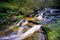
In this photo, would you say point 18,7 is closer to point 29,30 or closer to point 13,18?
point 13,18

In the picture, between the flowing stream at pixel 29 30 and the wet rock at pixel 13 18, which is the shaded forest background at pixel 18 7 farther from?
the flowing stream at pixel 29 30

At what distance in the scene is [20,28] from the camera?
11.7 ft

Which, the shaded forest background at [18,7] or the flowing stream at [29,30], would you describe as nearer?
the flowing stream at [29,30]

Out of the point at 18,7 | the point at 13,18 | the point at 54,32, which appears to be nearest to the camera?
the point at 54,32

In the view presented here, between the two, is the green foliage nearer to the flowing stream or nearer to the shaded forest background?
the flowing stream

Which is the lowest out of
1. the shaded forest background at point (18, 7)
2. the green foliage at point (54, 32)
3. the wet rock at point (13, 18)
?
the green foliage at point (54, 32)

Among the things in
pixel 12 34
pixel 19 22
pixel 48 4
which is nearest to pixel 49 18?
pixel 48 4

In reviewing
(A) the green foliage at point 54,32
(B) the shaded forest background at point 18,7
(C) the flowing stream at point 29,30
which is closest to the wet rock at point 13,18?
(B) the shaded forest background at point 18,7

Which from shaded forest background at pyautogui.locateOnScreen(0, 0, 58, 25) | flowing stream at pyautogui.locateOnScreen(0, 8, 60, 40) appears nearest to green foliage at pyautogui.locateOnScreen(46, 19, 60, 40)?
flowing stream at pyautogui.locateOnScreen(0, 8, 60, 40)

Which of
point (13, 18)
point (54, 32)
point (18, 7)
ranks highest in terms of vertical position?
point (18, 7)

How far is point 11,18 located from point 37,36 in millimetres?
901

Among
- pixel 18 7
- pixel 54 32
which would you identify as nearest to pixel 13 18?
pixel 18 7

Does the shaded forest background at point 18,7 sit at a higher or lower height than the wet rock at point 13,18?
higher

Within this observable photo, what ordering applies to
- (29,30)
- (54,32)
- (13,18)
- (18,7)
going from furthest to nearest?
(18,7), (13,18), (29,30), (54,32)
